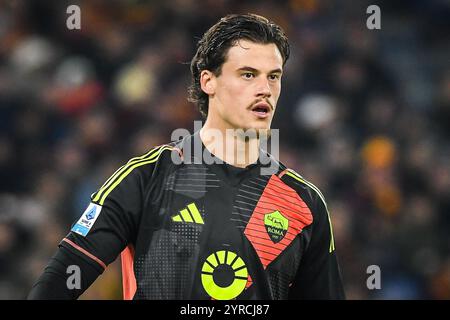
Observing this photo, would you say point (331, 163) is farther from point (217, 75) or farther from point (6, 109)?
point (217, 75)

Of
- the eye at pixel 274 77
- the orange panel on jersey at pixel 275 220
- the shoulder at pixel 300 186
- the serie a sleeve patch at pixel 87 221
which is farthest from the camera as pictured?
the shoulder at pixel 300 186

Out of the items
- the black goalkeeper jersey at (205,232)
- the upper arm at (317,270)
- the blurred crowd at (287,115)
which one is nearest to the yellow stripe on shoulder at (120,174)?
the black goalkeeper jersey at (205,232)

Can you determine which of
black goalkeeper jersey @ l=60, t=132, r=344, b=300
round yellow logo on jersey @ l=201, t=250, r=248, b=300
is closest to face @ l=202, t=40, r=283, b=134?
black goalkeeper jersey @ l=60, t=132, r=344, b=300

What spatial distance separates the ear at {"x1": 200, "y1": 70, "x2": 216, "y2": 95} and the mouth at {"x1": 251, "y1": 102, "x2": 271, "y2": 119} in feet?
0.80

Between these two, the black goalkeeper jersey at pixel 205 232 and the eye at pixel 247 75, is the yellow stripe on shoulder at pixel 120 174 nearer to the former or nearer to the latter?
the black goalkeeper jersey at pixel 205 232

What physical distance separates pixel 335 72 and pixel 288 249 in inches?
172

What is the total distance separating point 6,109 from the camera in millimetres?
6797

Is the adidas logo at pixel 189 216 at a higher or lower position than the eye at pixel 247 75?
lower

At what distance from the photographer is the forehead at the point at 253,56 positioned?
10.8 ft

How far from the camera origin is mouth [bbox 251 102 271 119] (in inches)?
128

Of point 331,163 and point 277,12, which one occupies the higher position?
point 277,12

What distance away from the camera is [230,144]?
Answer: 11.0 feet

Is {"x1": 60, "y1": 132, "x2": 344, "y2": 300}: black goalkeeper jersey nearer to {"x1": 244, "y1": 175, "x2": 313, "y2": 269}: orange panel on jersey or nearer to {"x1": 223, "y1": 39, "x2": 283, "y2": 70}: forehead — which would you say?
{"x1": 244, "y1": 175, "x2": 313, "y2": 269}: orange panel on jersey
